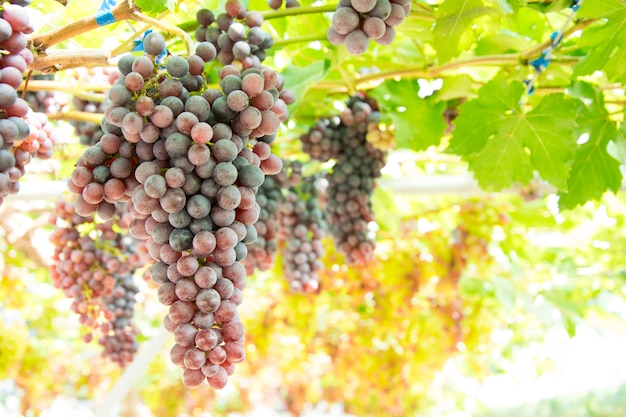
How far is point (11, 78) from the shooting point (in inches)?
33.3

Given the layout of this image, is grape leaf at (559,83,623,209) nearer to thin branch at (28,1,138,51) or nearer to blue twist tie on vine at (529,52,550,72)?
blue twist tie on vine at (529,52,550,72)

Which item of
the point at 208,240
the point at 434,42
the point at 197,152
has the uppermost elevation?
the point at 434,42

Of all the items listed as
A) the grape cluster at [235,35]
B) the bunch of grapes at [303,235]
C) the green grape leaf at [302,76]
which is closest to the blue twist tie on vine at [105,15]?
the grape cluster at [235,35]

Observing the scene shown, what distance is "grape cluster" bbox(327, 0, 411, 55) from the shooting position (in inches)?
33.3

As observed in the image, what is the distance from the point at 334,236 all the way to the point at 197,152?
1.29 meters

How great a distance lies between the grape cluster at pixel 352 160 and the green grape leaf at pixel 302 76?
317 millimetres

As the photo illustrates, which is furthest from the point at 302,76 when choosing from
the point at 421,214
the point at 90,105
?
the point at 421,214

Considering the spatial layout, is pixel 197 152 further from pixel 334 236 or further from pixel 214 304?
pixel 334 236

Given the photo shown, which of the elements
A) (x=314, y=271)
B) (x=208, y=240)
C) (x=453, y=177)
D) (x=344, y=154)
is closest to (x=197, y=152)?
(x=208, y=240)

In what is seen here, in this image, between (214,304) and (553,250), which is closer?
(214,304)

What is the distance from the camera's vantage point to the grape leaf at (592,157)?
1.58m

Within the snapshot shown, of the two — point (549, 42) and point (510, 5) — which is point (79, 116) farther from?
point (549, 42)

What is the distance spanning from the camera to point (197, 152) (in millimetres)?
783

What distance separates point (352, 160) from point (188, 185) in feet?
3.77
